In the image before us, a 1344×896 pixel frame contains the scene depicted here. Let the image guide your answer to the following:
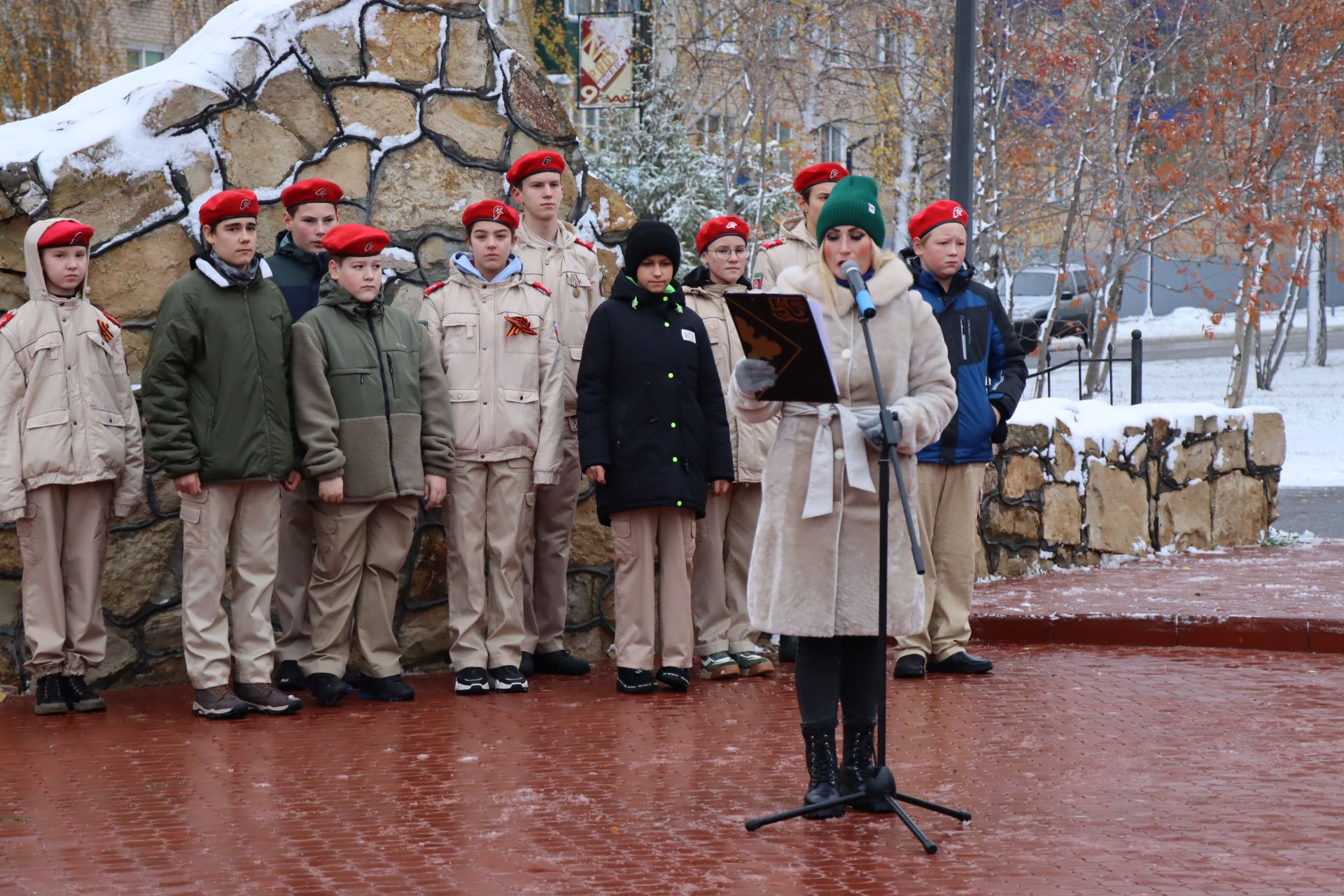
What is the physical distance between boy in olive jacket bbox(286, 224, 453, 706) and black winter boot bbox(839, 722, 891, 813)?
256 centimetres

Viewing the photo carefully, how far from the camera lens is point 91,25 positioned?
72.0 ft

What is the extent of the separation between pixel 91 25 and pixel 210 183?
1627cm

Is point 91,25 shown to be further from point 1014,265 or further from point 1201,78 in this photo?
point 1201,78

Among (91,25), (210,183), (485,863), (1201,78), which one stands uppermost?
(91,25)

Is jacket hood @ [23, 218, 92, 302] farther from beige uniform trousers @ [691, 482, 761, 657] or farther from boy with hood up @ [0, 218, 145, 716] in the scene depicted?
beige uniform trousers @ [691, 482, 761, 657]

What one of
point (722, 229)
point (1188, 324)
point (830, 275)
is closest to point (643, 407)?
point (722, 229)

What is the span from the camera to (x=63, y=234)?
659 cm

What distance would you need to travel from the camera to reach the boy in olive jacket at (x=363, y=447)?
22.6 feet

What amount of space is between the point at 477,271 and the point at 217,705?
2.20 m

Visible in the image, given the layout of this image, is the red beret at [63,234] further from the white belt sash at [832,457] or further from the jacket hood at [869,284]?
the white belt sash at [832,457]

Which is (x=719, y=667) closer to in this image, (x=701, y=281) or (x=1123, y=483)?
(x=701, y=281)

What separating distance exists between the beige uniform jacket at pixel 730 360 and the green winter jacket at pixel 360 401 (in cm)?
139

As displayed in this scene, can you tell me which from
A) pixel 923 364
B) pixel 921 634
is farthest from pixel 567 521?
pixel 923 364

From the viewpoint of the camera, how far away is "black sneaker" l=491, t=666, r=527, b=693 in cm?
727
